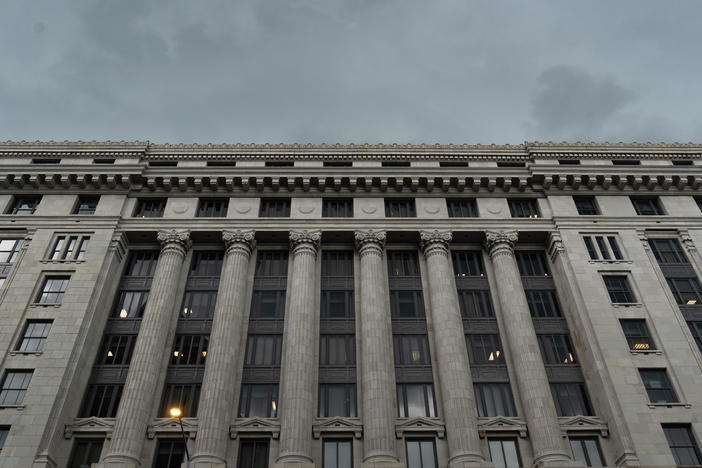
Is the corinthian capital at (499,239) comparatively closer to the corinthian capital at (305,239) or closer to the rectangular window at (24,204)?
the corinthian capital at (305,239)

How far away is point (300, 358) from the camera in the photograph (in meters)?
37.0

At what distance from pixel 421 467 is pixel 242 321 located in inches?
632

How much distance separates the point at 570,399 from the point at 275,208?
27.4 meters

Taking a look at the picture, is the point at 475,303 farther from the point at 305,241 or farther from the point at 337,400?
the point at 305,241

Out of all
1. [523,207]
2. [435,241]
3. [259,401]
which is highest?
[523,207]

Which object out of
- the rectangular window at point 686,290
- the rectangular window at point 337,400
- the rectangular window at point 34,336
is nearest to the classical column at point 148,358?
the rectangular window at point 34,336

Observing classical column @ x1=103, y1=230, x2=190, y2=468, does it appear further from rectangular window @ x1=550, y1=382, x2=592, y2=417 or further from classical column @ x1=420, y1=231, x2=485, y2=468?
rectangular window @ x1=550, y1=382, x2=592, y2=417

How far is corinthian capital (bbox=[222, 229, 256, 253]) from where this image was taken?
4384cm

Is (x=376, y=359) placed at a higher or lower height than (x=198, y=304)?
lower

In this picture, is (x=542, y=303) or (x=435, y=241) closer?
(x=542, y=303)

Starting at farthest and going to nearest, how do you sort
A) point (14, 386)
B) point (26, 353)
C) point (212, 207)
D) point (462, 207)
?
point (462, 207) → point (212, 207) → point (26, 353) → point (14, 386)

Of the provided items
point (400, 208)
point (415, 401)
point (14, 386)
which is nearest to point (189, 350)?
point (14, 386)

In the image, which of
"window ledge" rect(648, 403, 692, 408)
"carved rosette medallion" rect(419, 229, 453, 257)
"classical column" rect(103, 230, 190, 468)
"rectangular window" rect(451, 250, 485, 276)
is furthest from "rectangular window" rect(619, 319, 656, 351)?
"classical column" rect(103, 230, 190, 468)

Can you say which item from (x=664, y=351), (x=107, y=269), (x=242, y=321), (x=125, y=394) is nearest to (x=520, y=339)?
(x=664, y=351)
